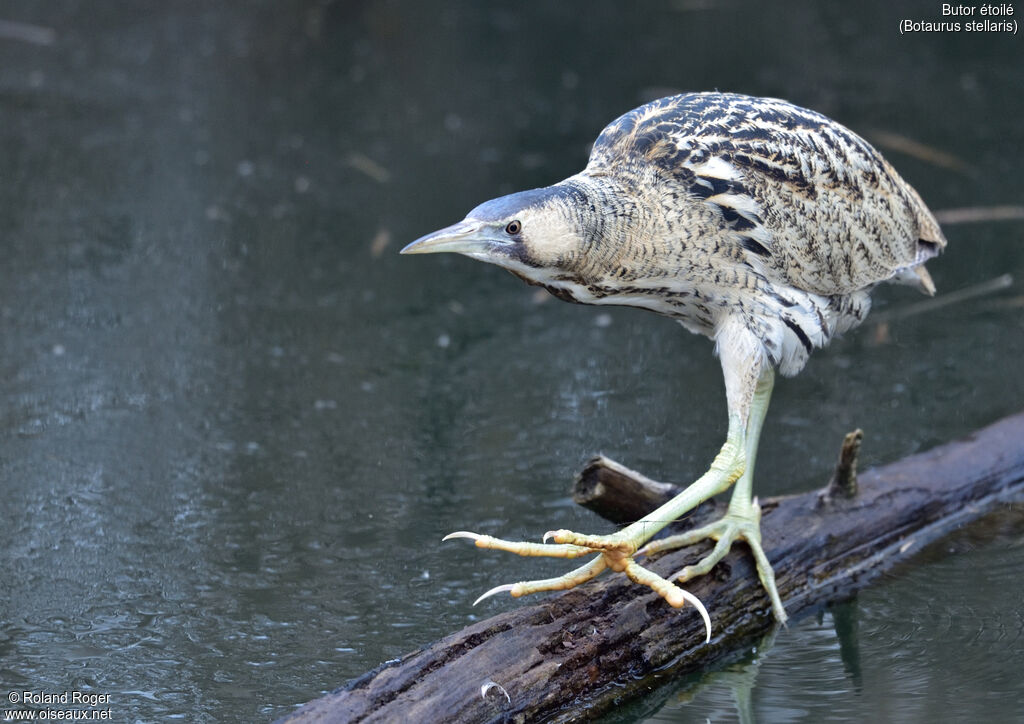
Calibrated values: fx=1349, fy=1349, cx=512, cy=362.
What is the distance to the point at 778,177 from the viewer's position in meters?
3.46

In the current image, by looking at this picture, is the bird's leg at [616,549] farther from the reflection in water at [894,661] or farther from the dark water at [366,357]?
the dark water at [366,357]

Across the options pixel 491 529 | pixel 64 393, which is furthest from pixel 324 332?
pixel 491 529

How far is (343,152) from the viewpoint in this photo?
280 inches

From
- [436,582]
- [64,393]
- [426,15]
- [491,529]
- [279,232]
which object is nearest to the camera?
[436,582]

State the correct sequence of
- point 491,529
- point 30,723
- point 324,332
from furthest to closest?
1. point 324,332
2. point 491,529
3. point 30,723

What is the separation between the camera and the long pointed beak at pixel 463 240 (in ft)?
9.48

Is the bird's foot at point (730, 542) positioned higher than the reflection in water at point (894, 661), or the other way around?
the bird's foot at point (730, 542)

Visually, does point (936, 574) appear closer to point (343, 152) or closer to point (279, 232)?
point (279, 232)

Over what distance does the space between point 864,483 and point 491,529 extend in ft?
3.48

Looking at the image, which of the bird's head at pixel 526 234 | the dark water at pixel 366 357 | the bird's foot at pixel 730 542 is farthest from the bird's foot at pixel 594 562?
the bird's head at pixel 526 234

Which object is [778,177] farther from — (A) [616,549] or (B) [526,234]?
(A) [616,549]

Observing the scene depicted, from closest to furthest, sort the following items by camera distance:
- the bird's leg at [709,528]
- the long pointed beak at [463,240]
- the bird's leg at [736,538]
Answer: the long pointed beak at [463,240], the bird's leg at [709,528], the bird's leg at [736,538]

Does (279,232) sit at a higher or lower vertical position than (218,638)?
higher

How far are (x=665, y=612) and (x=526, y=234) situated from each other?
95 cm
